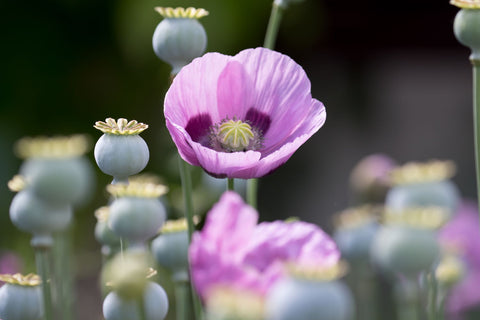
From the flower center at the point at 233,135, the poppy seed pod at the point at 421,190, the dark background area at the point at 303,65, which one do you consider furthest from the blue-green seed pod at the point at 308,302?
the dark background area at the point at 303,65

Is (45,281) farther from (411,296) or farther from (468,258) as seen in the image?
(468,258)

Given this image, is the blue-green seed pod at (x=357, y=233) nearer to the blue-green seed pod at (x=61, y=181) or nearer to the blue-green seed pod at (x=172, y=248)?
the blue-green seed pod at (x=172, y=248)

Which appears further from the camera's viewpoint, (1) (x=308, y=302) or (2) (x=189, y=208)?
(2) (x=189, y=208)

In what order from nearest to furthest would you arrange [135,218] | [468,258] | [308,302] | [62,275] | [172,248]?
[308,302] → [135,218] → [172,248] → [62,275] → [468,258]

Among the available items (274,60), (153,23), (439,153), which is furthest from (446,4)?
(274,60)

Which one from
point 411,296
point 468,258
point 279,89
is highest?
point 279,89

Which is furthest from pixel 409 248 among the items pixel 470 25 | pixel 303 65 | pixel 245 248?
pixel 303 65
